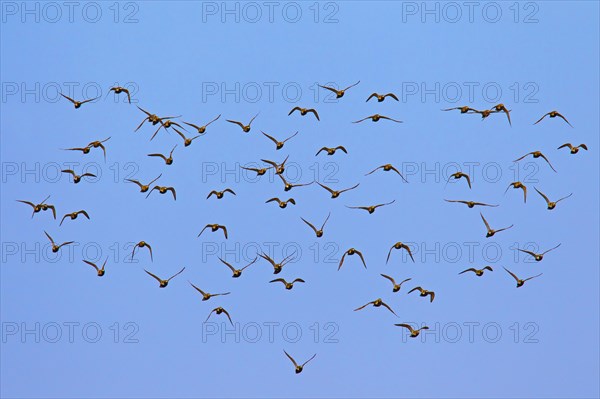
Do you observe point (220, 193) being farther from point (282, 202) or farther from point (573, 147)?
point (573, 147)

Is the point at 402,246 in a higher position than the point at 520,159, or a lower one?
lower

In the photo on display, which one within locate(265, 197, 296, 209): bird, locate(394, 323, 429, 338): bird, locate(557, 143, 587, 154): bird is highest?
locate(557, 143, 587, 154): bird

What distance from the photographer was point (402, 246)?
1257 inches

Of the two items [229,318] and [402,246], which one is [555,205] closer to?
[402,246]

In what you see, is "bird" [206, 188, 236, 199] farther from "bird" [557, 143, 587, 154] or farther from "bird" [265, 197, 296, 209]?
"bird" [557, 143, 587, 154]

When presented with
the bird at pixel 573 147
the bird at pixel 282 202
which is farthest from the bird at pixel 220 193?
the bird at pixel 573 147

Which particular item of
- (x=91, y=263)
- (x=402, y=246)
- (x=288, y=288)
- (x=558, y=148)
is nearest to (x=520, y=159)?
(x=558, y=148)

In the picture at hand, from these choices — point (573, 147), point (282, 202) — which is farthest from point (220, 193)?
point (573, 147)

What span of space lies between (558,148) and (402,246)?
4.53m

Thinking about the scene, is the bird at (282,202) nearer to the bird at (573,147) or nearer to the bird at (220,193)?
the bird at (220,193)

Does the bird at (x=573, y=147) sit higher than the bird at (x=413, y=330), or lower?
higher

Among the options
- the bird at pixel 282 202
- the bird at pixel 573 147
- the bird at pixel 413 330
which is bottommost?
the bird at pixel 413 330

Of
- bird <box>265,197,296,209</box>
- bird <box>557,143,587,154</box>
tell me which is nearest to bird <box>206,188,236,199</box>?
bird <box>265,197,296,209</box>

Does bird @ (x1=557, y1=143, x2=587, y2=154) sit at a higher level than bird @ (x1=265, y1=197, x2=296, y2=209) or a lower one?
higher
